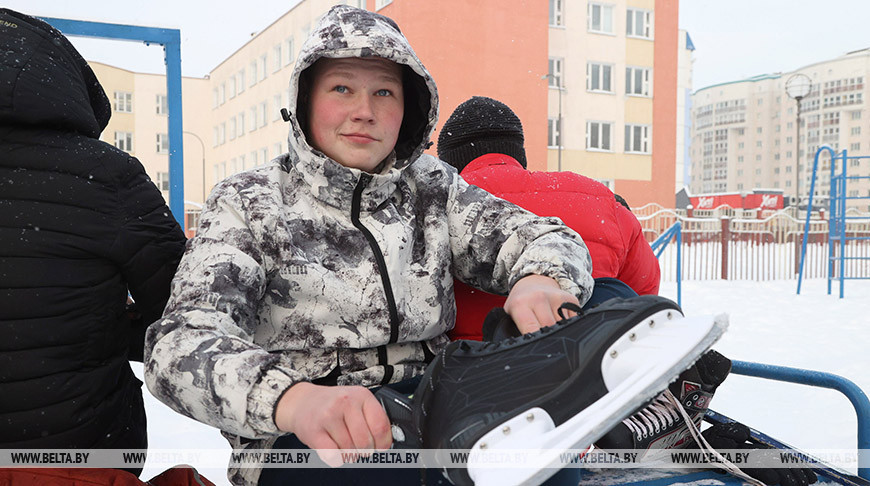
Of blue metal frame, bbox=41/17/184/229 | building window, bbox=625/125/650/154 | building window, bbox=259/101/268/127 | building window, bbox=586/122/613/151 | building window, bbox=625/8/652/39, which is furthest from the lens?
building window, bbox=259/101/268/127

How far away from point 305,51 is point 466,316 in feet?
2.63

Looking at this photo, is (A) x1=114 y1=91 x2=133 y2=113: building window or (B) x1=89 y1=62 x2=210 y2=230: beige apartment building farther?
(B) x1=89 y1=62 x2=210 y2=230: beige apartment building

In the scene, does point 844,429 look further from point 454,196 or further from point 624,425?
point 454,196

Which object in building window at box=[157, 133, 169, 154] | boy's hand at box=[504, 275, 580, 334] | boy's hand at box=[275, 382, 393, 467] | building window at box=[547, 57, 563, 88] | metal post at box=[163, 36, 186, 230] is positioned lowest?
boy's hand at box=[275, 382, 393, 467]

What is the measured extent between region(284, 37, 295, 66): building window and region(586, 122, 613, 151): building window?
501 inches

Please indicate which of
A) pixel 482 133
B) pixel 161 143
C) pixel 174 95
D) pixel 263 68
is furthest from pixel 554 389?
pixel 161 143

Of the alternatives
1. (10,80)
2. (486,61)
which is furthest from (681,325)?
(486,61)

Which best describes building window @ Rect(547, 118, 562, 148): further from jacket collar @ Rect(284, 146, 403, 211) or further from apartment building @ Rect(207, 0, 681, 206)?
jacket collar @ Rect(284, 146, 403, 211)

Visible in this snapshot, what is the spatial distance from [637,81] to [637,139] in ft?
7.55

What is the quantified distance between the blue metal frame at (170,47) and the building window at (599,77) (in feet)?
69.9

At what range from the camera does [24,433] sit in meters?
1.29

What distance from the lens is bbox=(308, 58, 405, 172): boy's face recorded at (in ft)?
5.10

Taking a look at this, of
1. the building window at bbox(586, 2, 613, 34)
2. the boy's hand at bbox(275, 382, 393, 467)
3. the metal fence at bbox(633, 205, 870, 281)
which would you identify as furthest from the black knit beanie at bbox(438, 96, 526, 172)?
the building window at bbox(586, 2, 613, 34)

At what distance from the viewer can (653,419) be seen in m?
1.77
